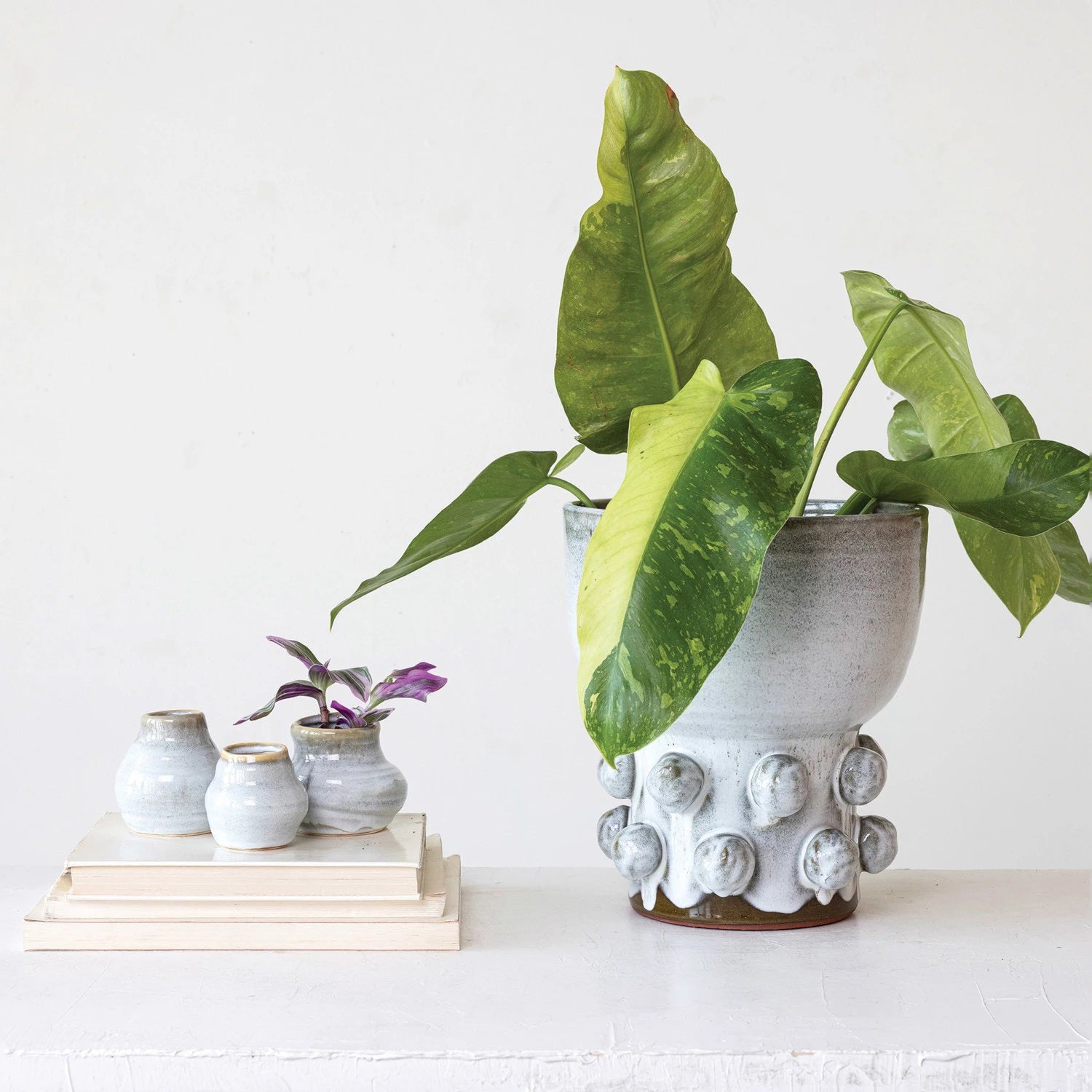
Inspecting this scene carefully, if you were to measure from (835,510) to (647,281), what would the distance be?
23cm

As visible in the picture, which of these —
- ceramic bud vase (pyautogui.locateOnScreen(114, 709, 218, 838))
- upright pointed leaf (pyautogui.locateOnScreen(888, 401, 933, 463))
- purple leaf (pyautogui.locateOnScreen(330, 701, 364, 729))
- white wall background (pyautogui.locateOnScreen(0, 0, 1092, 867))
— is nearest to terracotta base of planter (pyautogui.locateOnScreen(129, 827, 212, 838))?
ceramic bud vase (pyautogui.locateOnScreen(114, 709, 218, 838))

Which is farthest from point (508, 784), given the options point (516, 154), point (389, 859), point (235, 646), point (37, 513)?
point (389, 859)

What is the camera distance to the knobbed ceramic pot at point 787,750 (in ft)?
2.54

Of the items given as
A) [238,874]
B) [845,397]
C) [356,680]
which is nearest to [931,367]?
[845,397]

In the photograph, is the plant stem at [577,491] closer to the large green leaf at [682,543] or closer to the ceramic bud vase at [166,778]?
the large green leaf at [682,543]

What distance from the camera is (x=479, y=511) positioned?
2.76 feet

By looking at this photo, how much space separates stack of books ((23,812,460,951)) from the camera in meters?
0.78

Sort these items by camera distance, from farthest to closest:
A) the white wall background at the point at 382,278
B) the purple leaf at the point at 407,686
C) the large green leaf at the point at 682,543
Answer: the white wall background at the point at 382,278, the purple leaf at the point at 407,686, the large green leaf at the point at 682,543

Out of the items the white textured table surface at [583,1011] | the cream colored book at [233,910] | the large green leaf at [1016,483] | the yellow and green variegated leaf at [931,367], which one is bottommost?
the white textured table surface at [583,1011]

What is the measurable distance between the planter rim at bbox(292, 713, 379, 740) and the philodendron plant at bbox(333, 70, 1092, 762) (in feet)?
0.31

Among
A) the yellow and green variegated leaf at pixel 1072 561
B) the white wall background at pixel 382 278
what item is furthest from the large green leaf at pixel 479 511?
the white wall background at pixel 382 278

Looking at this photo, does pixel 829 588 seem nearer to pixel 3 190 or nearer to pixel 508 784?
pixel 508 784

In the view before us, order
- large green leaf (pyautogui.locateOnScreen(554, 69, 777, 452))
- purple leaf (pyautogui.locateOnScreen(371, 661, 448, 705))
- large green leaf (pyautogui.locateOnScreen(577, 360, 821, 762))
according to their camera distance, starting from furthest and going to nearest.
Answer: purple leaf (pyautogui.locateOnScreen(371, 661, 448, 705)) < large green leaf (pyautogui.locateOnScreen(554, 69, 777, 452)) < large green leaf (pyautogui.locateOnScreen(577, 360, 821, 762))

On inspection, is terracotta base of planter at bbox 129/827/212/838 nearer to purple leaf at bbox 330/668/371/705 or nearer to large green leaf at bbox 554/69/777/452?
purple leaf at bbox 330/668/371/705
